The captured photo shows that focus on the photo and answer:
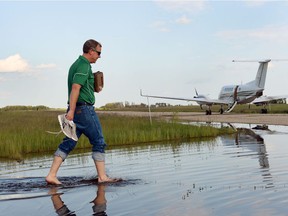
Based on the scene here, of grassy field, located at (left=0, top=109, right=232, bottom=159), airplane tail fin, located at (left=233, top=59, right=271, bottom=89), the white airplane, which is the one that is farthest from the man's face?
airplane tail fin, located at (left=233, top=59, right=271, bottom=89)

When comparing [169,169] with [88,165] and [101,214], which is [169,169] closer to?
[88,165]

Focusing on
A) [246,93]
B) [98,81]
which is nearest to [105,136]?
[98,81]

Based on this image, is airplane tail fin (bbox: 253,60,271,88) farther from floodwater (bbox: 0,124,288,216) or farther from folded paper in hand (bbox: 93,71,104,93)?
folded paper in hand (bbox: 93,71,104,93)

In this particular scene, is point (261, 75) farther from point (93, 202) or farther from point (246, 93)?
point (93, 202)

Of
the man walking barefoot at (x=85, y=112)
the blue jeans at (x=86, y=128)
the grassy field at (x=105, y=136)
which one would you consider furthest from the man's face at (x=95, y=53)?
the grassy field at (x=105, y=136)

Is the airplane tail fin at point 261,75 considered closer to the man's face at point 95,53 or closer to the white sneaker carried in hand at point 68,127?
the man's face at point 95,53

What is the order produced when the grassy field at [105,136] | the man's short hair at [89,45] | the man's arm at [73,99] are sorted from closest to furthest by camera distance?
the man's arm at [73,99]
the man's short hair at [89,45]
the grassy field at [105,136]

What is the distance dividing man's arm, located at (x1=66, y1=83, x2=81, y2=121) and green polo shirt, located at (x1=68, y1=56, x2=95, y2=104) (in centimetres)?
7

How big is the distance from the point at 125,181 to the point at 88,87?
4.74ft

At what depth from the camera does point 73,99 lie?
698 centimetres

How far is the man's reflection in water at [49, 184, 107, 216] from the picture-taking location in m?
4.91

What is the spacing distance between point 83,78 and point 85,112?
0.50 metres

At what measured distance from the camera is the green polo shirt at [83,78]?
7.04 m

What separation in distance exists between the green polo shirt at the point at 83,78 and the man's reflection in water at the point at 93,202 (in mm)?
1416
